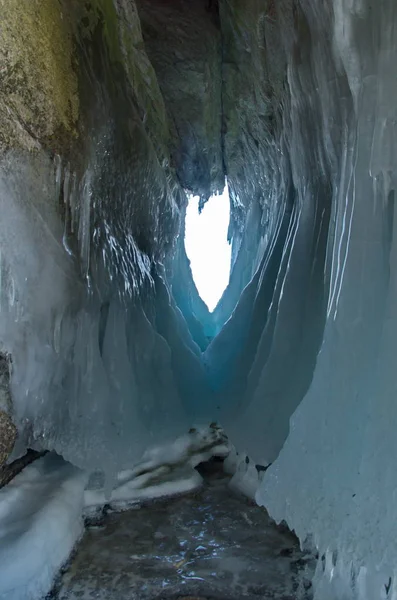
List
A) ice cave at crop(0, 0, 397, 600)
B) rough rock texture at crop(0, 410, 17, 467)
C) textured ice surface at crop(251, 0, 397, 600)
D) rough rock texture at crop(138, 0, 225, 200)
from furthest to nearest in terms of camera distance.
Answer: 1. rough rock texture at crop(138, 0, 225, 200)
2. rough rock texture at crop(0, 410, 17, 467)
3. ice cave at crop(0, 0, 397, 600)
4. textured ice surface at crop(251, 0, 397, 600)

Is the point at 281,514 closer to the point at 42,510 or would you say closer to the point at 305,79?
the point at 42,510

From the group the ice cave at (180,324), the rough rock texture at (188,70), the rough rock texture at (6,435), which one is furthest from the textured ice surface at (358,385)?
the rough rock texture at (188,70)

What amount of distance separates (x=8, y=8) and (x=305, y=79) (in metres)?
1.34

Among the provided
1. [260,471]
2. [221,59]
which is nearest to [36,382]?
[260,471]

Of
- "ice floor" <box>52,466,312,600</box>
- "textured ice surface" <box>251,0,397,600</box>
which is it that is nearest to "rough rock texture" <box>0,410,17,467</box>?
"ice floor" <box>52,466,312,600</box>

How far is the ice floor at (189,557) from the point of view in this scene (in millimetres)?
1917

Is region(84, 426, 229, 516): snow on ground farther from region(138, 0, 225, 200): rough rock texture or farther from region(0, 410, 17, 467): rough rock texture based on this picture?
region(138, 0, 225, 200): rough rock texture

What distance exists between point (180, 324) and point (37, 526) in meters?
2.46

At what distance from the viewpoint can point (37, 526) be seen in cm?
205

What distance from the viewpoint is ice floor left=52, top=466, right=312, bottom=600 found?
192 centimetres

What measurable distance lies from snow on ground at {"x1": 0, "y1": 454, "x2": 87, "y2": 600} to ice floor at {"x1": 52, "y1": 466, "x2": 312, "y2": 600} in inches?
3.0

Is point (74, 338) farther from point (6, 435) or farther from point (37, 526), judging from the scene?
point (37, 526)

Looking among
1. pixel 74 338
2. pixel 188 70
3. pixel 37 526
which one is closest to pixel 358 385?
pixel 37 526

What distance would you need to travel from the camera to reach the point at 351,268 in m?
1.74
